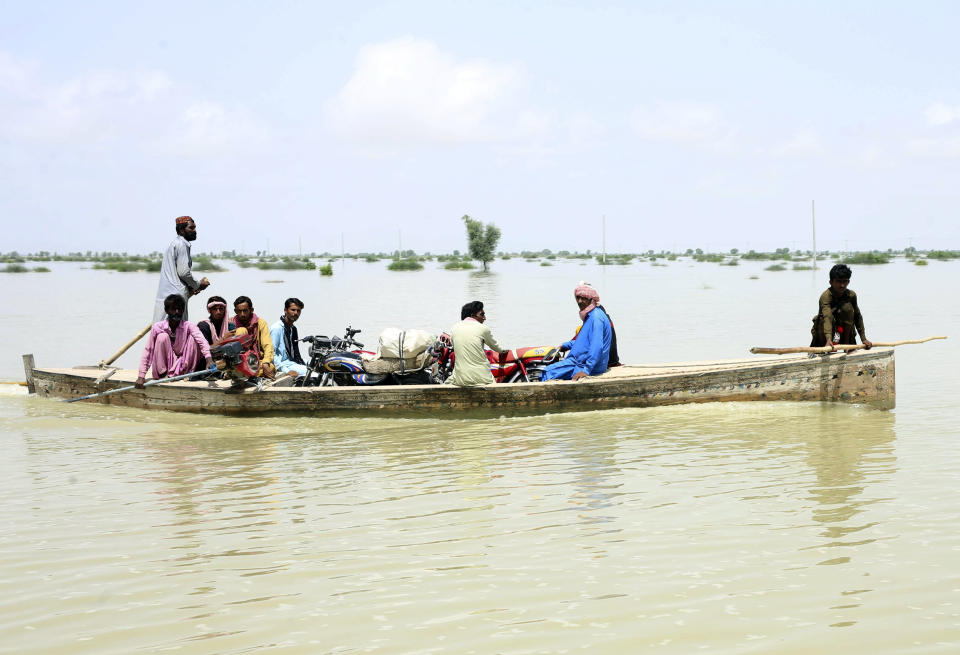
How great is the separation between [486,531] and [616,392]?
11.5 ft

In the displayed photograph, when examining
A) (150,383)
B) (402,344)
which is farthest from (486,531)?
(150,383)

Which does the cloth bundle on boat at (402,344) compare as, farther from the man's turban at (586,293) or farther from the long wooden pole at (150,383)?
the long wooden pole at (150,383)

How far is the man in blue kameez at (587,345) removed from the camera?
7.75m

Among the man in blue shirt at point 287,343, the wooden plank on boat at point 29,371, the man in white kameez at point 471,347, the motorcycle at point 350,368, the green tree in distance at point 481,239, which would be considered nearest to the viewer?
the man in white kameez at point 471,347

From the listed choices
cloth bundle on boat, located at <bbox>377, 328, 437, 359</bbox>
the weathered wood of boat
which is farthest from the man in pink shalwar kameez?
cloth bundle on boat, located at <bbox>377, 328, 437, 359</bbox>

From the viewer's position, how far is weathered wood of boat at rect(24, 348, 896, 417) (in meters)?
7.61

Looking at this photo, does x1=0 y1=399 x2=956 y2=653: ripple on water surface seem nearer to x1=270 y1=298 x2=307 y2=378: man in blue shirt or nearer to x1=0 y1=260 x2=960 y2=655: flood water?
x1=0 y1=260 x2=960 y2=655: flood water

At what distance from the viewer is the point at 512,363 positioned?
8125mm

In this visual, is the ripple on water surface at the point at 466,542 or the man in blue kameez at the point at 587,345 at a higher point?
the man in blue kameez at the point at 587,345

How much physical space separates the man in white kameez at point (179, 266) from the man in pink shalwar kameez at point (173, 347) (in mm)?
204

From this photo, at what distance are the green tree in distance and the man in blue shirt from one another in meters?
58.5

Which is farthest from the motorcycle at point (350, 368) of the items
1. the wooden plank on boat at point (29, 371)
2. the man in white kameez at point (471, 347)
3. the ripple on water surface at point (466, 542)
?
the wooden plank on boat at point (29, 371)

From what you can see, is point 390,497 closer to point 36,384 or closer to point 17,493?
point 17,493

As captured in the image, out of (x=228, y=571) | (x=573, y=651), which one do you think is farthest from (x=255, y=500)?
(x=573, y=651)
